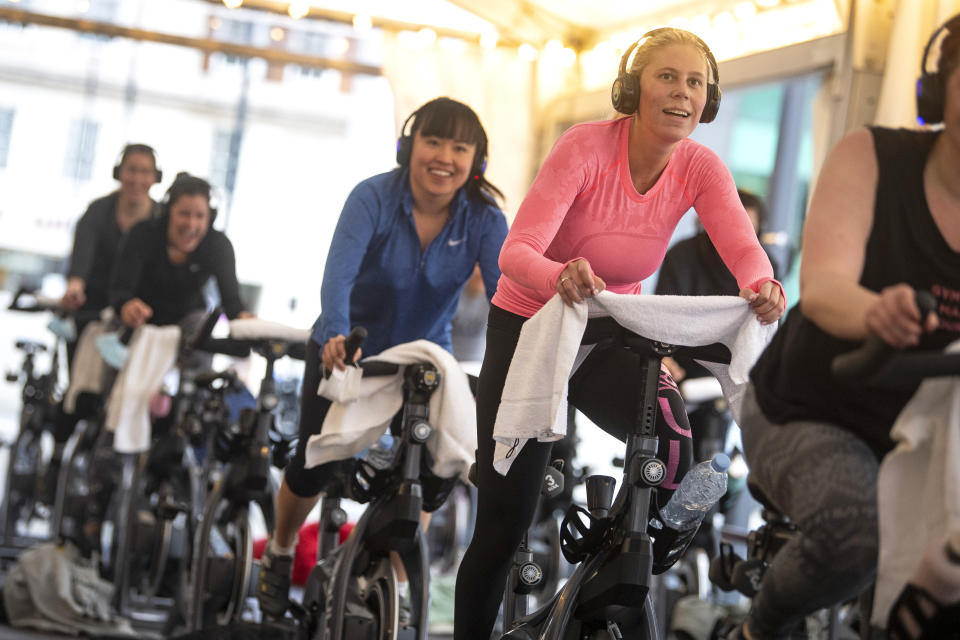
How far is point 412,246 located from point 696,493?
115 centimetres

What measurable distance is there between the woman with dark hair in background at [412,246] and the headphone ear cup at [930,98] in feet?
4.71

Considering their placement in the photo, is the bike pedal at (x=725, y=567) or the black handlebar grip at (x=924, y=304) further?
the bike pedal at (x=725, y=567)

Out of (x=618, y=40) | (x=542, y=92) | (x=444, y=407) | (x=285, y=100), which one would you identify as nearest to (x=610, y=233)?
(x=444, y=407)

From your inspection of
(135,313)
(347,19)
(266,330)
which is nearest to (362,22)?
(347,19)

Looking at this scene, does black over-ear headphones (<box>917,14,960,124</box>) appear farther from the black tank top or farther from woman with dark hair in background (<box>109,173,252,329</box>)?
woman with dark hair in background (<box>109,173,252,329</box>)

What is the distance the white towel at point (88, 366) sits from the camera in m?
4.72

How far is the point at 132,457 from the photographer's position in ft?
15.0

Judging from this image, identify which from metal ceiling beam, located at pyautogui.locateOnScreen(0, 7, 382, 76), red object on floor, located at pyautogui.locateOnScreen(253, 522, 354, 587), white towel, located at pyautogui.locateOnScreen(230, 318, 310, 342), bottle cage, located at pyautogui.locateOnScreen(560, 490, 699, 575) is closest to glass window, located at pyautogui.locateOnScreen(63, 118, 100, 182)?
metal ceiling beam, located at pyautogui.locateOnScreen(0, 7, 382, 76)

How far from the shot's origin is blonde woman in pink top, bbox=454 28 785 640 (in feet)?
6.95

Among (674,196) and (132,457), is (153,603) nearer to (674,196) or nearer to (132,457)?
(132,457)

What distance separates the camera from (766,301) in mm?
1945

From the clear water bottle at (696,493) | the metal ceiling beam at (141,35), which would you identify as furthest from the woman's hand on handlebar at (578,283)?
the metal ceiling beam at (141,35)

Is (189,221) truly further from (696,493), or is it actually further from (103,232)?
(696,493)

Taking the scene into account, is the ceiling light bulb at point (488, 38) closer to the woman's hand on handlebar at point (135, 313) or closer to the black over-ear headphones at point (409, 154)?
the woman's hand on handlebar at point (135, 313)
